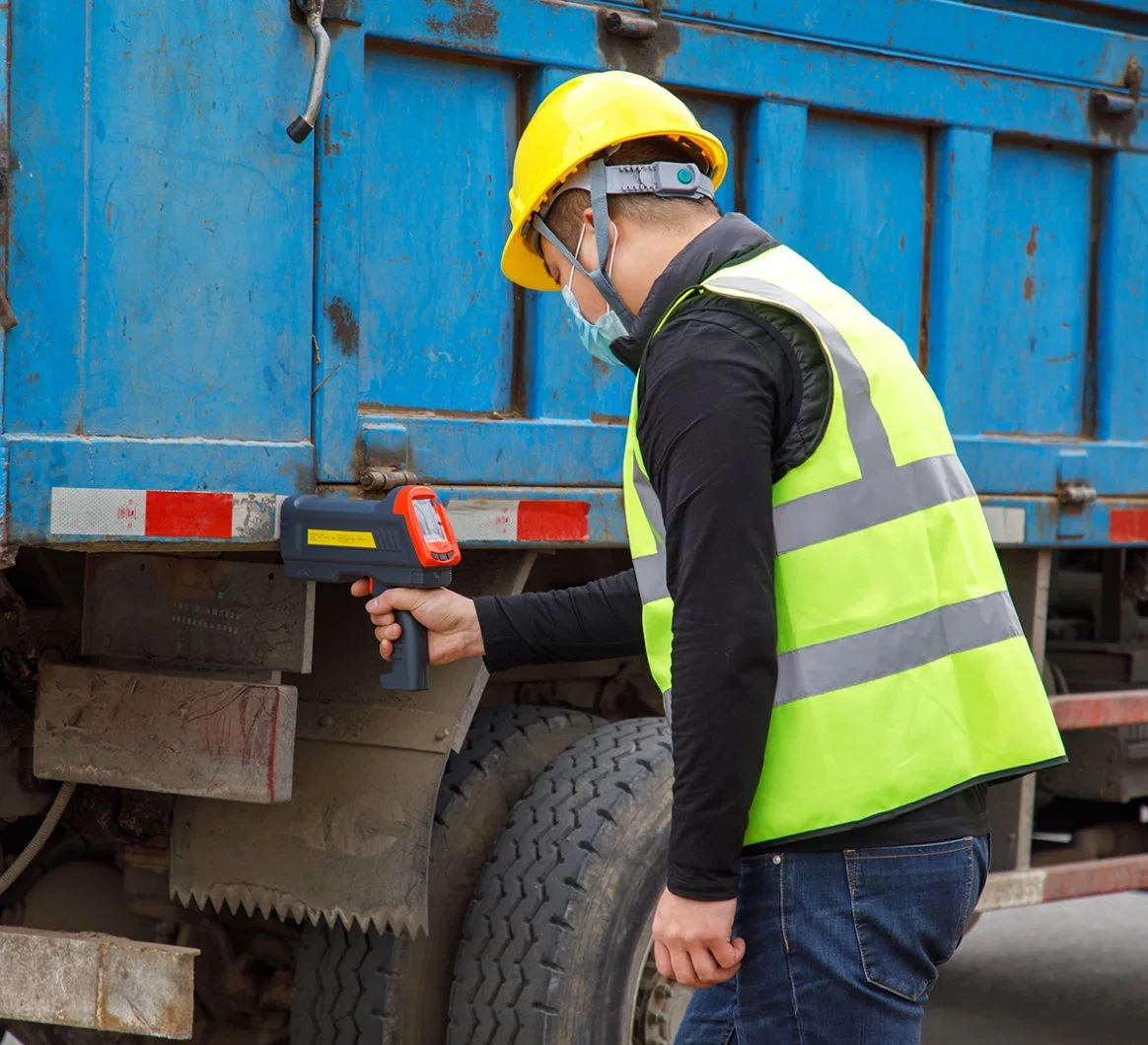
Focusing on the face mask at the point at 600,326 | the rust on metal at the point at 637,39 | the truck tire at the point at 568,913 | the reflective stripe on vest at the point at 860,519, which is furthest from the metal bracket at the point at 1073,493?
the reflective stripe on vest at the point at 860,519

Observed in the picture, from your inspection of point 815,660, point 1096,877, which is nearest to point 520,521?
point 815,660

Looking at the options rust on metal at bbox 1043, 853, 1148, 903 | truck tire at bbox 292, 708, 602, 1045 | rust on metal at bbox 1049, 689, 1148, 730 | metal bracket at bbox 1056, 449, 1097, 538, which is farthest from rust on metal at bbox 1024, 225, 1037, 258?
truck tire at bbox 292, 708, 602, 1045

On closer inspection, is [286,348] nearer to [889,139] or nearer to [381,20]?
[381,20]

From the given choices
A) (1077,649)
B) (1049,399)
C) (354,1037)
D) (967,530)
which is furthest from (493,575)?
(1077,649)

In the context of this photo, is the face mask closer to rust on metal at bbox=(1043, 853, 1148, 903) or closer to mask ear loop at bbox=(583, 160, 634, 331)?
mask ear loop at bbox=(583, 160, 634, 331)

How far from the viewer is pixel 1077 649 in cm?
536

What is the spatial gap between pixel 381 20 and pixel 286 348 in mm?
654

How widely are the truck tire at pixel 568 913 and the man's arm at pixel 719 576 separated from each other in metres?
1.32

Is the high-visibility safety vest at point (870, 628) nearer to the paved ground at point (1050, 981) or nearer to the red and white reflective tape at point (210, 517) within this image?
the red and white reflective tape at point (210, 517)

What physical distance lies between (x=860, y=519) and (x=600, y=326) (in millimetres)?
582

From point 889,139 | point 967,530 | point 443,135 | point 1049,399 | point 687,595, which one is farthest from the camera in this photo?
point 1049,399

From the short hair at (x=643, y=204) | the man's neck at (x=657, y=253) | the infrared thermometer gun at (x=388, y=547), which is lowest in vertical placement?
the infrared thermometer gun at (x=388, y=547)

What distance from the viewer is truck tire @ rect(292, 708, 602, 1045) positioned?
3568 millimetres

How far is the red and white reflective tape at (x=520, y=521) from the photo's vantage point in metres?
3.45
